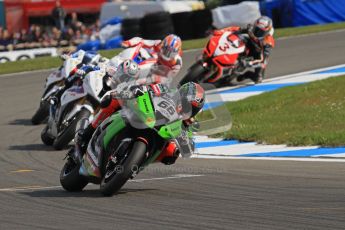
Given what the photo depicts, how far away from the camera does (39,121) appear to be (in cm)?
1521

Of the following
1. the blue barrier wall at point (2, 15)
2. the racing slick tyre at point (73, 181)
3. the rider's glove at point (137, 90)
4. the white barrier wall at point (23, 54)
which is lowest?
the blue barrier wall at point (2, 15)

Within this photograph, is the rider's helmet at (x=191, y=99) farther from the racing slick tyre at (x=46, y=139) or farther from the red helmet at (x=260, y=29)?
the red helmet at (x=260, y=29)

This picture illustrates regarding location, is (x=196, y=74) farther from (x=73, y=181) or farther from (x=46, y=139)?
(x=73, y=181)

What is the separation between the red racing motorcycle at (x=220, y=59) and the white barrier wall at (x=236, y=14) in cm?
916

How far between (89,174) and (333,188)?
210cm

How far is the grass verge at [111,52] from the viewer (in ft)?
72.9

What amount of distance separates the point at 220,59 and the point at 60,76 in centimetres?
370

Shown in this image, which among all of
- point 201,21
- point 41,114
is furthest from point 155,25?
point 41,114

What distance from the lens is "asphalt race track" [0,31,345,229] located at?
6.68m

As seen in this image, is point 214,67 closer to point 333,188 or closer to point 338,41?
point 338,41

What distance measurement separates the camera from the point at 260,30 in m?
17.6

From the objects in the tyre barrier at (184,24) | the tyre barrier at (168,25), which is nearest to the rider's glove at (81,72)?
the tyre barrier at (168,25)

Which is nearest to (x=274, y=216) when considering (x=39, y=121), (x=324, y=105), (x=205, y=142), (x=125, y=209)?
(x=125, y=209)

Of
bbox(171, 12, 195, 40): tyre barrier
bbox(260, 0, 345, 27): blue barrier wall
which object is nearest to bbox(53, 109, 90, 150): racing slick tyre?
bbox(171, 12, 195, 40): tyre barrier
